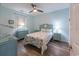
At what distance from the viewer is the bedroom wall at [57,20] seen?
129cm

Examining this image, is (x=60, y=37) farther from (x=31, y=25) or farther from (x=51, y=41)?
(x=31, y=25)

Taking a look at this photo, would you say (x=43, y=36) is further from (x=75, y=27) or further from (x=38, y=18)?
(x=75, y=27)

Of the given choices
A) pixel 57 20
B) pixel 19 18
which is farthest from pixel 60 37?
pixel 19 18

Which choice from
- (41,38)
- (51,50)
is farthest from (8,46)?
(51,50)

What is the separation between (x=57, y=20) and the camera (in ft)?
4.54

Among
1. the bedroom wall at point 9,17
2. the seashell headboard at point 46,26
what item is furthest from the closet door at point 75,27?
the bedroom wall at point 9,17

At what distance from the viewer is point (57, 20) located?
4.54 feet

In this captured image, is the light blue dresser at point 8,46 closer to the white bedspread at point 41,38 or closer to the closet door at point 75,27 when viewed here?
the white bedspread at point 41,38

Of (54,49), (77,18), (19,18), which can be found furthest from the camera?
(54,49)

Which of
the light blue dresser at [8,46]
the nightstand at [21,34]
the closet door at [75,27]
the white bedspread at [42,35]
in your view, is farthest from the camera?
the white bedspread at [42,35]

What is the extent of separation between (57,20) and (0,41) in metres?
0.96

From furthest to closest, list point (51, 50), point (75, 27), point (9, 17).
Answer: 1. point (51, 50)
2. point (9, 17)
3. point (75, 27)

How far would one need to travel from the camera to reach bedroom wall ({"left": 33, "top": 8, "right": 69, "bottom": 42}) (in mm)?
1286

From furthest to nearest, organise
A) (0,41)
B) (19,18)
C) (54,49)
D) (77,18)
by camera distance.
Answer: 1. (54,49)
2. (19,18)
3. (0,41)
4. (77,18)
